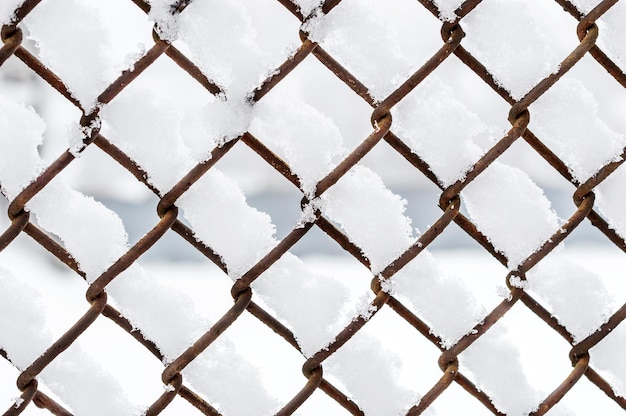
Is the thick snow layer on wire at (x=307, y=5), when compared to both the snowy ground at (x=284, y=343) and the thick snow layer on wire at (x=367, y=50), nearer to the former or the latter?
the thick snow layer on wire at (x=367, y=50)

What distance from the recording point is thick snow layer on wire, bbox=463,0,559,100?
111 centimetres

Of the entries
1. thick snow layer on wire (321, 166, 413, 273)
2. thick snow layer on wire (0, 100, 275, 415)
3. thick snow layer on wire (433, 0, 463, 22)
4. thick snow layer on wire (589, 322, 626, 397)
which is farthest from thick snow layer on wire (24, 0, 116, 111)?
thick snow layer on wire (589, 322, 626, 397)

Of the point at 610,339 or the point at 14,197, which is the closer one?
the point at 14,197

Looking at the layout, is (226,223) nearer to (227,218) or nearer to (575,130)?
(227,218)

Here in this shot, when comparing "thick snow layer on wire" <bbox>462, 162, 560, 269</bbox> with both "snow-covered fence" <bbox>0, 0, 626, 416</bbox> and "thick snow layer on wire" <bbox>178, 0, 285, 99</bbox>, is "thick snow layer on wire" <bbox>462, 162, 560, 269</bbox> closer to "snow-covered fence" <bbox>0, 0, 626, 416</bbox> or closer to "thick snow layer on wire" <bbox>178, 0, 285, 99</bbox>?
"snow-covered fence" <bbox>0, 0, 626, 416</bbox>

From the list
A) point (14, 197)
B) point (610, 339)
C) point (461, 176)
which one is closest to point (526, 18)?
point (461, 176)

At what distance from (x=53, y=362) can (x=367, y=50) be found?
26.0 inches

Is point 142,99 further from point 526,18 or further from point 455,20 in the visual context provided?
point 526,18

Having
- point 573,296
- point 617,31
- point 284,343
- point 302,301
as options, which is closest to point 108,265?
point 302,301

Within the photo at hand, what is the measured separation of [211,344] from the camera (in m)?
1.11

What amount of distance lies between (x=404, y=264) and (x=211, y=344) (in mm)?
320

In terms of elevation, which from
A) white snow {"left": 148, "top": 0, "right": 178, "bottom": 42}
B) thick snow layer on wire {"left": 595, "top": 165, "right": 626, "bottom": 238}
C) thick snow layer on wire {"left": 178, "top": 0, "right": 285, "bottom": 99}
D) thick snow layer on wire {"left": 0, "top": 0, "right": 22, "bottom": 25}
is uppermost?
thick snow layer on wire {"left": 595, "top": 165, "right": 626, "bottom": 238}

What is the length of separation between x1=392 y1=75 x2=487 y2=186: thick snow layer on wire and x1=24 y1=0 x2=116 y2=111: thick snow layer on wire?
435mm

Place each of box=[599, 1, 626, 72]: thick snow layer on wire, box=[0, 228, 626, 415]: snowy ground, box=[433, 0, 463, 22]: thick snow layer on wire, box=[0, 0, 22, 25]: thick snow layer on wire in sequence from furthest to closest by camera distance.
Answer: box=[0, 228, 626, 415]: snowy ground < box=[599, 1, 626, 72]: thick snow layer on wire < box=[433, 0, 463, 22]: thick snow layer on wire < box=[0, 0, 22, 25]: thick snow layer on wire
